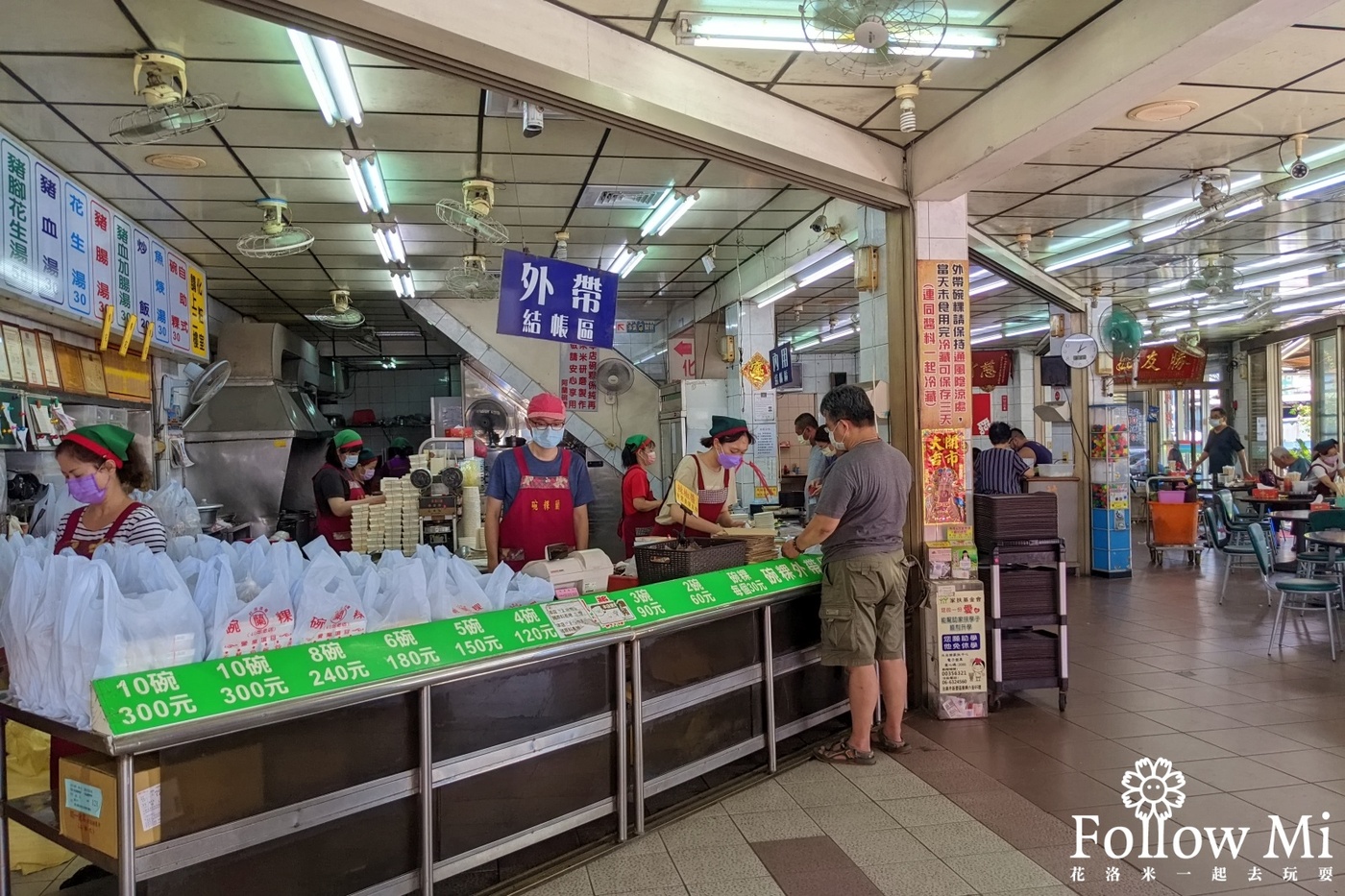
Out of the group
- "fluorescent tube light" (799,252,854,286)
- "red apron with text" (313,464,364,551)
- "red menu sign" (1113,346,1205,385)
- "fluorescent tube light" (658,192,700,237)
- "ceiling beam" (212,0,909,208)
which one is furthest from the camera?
"red menu sign" (1113,346,1205,385)

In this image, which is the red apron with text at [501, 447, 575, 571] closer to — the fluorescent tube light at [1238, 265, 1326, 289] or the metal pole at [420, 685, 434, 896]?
the metal pole at [420, 685, 434, 896]

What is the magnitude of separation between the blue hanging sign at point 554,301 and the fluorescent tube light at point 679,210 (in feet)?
3.74

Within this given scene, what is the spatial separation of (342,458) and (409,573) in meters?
3.98

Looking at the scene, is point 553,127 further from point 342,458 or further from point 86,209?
point 86,209

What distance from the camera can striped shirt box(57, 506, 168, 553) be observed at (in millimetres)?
3494

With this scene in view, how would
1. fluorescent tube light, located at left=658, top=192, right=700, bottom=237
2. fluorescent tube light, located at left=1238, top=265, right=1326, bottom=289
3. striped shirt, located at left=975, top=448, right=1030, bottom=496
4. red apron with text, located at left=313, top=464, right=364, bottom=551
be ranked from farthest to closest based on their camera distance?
fluorescent tube light, located at left=1238, top=265, right=1326, bottom=289 → striped shirt, located at left=975, top=448, right=1030, bottom=496 → fluorescent tube light, located at left=658, top=192, right=700, bottom=237 → red apron with text, located at left=313, top=464, right=364, bottom=551

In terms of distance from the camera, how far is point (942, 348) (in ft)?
17.3

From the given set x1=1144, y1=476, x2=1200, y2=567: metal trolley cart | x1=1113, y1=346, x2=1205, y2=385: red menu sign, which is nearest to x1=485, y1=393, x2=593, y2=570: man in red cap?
x1=1144, y1=476, x2=1200, y2=567: metal trolley cart

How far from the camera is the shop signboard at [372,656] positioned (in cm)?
222

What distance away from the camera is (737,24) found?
386 centimetres

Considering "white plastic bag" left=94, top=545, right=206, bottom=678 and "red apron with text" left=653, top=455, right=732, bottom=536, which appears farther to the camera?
Result: "red apron with text" left=653, top=455, right=732, bottom=536

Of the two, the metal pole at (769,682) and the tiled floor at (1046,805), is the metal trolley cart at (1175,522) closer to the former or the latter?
the tiled floor at (1046,805)

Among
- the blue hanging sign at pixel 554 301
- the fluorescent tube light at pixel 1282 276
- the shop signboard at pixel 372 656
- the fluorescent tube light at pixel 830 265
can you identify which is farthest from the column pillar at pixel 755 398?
the fluorescent tube light at pixel 1282 276

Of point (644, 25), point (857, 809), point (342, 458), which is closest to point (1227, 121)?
point (644, 25)
